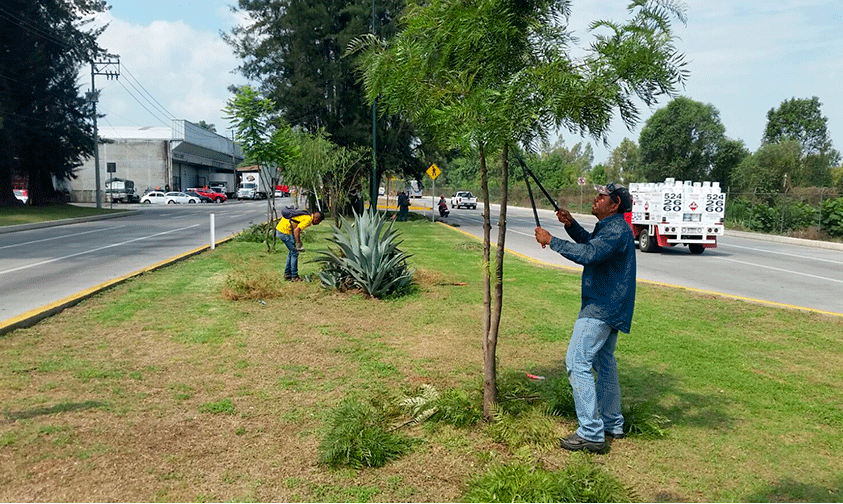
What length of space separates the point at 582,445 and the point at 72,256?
48.9 ft

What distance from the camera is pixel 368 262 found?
9742mm

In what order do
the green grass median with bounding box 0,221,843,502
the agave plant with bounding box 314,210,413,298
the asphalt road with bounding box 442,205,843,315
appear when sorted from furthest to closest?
the asphalt road with bounding box 442,205,843,315 < the agave plant with bounding box 314,210,413,298 < the green grass median with bounding box 0,221,843,502

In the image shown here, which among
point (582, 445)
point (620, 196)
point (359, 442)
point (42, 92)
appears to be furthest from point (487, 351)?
point (42, 92)

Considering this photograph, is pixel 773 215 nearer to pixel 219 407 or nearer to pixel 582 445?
pixel 582 445

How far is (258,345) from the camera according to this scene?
6.87 meters

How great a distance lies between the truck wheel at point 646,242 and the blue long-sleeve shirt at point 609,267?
15.5 meters

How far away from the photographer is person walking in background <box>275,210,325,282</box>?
11.1 meters

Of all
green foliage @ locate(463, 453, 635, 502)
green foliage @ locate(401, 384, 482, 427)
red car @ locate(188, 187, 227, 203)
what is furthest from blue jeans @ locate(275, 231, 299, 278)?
red car @ locate(188, 187, 227, 203)

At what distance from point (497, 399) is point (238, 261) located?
417 inches

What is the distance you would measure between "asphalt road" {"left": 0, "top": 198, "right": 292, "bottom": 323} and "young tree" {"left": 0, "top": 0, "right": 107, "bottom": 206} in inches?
553

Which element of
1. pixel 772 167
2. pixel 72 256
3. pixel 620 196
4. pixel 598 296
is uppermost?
pixel 772 167

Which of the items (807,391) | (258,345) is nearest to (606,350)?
(807,391)

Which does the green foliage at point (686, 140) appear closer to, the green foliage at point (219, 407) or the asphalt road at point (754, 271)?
the asphalt road at point (754, 271)

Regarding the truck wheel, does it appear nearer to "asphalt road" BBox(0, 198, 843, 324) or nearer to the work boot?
"asphalt road" BBox(0, 198, 843, 324)
